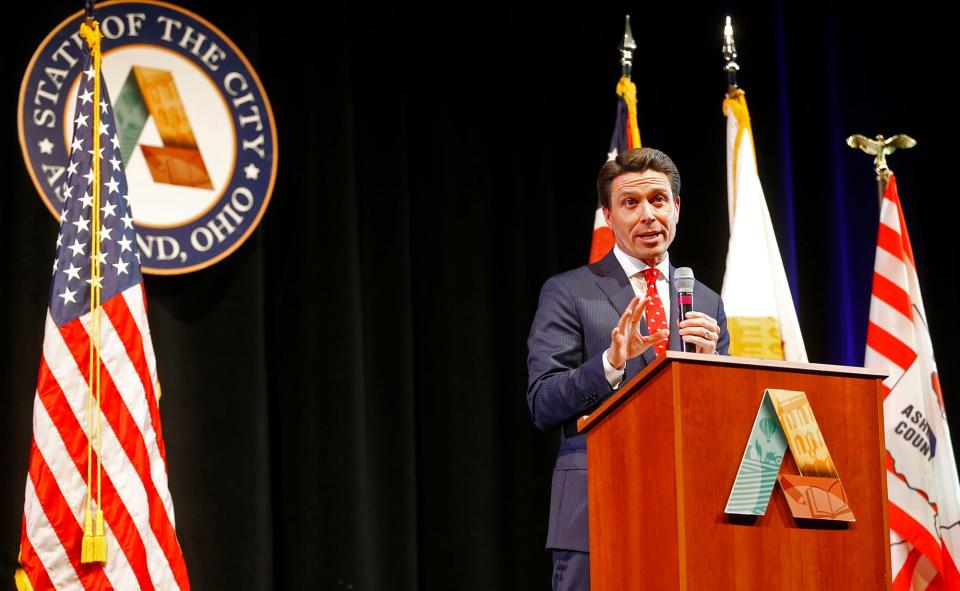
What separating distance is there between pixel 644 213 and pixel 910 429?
184 cm

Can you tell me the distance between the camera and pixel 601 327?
2607 mm

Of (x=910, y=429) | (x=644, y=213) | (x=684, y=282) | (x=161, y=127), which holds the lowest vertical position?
(x=910, y=429)

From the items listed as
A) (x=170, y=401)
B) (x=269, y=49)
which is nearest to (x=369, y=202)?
(x=269, y=49)

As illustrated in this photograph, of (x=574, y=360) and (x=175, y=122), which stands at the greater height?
(x=175, y=122)

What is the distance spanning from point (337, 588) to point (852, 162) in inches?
109

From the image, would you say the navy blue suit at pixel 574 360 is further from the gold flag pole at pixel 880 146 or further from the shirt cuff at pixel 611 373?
A: the gold flag pole at pixel 880 146

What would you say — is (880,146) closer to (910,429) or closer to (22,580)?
(910,429)

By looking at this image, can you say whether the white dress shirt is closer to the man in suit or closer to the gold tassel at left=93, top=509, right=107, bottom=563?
the man in suit

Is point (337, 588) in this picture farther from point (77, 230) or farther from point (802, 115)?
point (802, 115)

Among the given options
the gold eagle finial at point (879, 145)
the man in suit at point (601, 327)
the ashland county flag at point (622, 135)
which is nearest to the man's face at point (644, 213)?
the man in suit at point (601, 327)

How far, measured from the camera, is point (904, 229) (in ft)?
14.0

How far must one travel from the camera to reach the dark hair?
109 inches

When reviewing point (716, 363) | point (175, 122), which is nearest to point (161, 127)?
point (175, 122)

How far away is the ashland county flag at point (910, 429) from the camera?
12.8 ft
